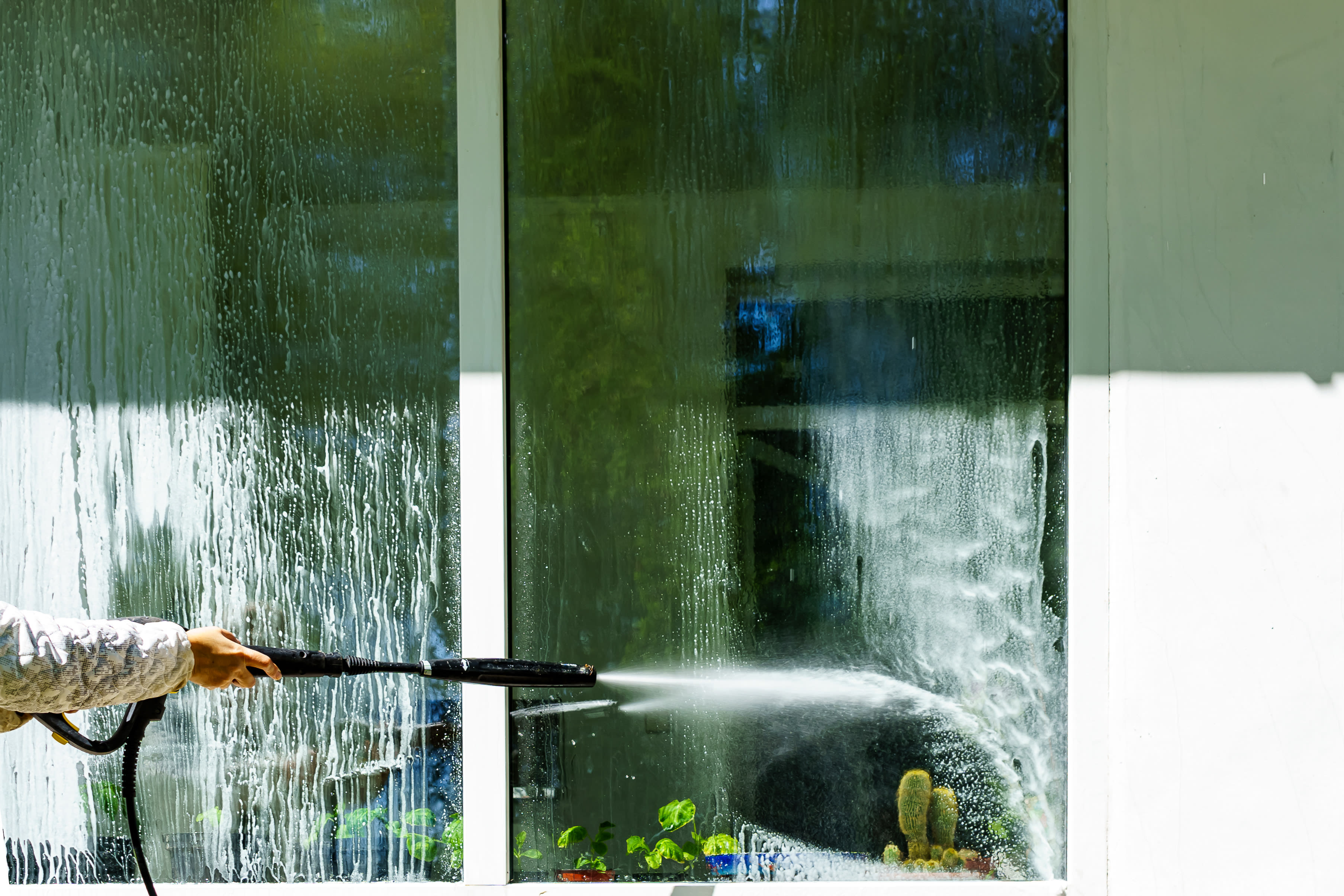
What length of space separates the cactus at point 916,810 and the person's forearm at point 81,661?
1671 millimetres

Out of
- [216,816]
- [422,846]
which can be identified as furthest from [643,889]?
[216,816]

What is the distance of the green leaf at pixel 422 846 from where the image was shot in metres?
2.34

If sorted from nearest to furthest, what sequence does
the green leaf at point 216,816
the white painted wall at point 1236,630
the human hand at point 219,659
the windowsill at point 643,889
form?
the human hand at point 219,659 → the white painted wall at point 1236,630 → the windowsill at point 643,889 → the green leaf at point 216,816

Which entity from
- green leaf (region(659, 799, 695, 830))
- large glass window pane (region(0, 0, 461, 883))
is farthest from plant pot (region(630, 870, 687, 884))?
large glass window pane (region(0, 0, 461, 883))

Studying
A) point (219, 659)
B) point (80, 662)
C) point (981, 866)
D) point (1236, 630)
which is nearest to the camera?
point (80, 662)

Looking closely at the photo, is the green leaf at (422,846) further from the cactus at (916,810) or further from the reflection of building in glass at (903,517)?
the cactus at (916,810)

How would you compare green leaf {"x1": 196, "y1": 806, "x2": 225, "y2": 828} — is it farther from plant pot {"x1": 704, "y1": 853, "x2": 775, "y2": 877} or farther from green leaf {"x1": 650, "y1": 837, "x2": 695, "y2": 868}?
plant pot {"x1": 704, "y1": 853, "x2": 775, "y2": 877}

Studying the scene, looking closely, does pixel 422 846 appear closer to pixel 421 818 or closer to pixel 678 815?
pixel 421 818

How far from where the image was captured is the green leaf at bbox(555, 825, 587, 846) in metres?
2.34

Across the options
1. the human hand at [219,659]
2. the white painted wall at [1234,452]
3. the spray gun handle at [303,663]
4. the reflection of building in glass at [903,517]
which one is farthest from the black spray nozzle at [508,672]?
the white painted wall at [1234,452]

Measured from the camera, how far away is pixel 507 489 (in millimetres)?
2322

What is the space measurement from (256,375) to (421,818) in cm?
121

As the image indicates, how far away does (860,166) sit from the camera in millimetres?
2320

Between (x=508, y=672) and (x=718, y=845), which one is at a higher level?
(x=508, y=672)
